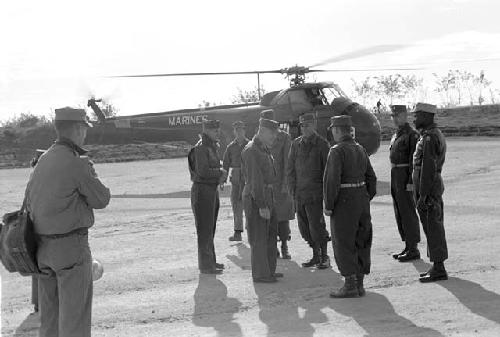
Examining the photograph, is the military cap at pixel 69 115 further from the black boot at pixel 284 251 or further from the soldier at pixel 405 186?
the black boot at pixel 284 251

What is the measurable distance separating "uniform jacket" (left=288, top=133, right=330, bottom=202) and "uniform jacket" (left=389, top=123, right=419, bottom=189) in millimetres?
894

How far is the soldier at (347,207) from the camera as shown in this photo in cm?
865

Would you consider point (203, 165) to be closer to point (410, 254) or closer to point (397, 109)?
point (397, 109)

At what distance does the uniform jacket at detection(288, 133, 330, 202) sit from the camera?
1048 centimetres

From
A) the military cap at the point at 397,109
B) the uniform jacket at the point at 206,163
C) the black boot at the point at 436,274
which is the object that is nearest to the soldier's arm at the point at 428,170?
the black boot at the point at 436,274

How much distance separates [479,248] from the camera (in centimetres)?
1103

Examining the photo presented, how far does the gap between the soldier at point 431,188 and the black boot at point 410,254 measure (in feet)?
3.95

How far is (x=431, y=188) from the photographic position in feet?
30.2

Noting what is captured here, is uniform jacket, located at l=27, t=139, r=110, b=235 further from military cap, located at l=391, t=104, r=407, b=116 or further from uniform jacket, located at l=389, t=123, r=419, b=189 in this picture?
military cap, located at l=391, t=104, r=407, b=116

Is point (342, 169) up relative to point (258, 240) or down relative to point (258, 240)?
up

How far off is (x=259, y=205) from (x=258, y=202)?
1.4 inches

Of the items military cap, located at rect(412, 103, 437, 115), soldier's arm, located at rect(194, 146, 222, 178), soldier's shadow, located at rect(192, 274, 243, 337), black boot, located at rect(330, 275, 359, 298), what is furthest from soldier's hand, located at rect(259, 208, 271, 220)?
military cap, located at rect(412, 103, 437, 115)

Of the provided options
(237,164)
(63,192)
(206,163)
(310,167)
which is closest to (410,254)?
(310,167)

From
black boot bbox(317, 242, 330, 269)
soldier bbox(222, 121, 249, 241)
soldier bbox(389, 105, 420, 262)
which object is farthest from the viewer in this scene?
soldier bbox(222, 121, 249, 241)
